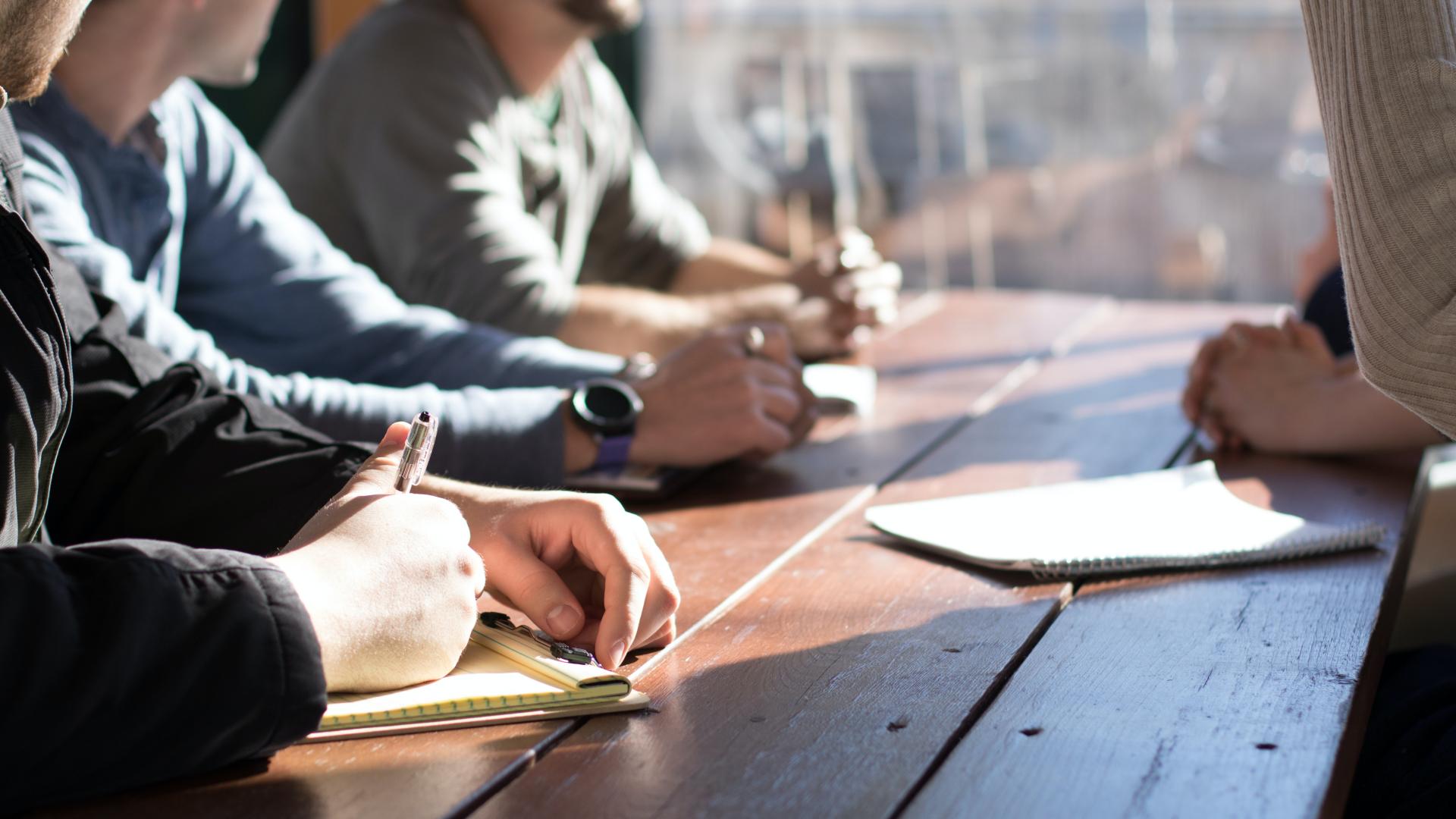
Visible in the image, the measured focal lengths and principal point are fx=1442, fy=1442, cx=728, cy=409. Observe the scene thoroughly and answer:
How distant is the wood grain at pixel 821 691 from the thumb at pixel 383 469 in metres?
0.18

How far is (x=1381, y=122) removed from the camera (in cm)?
84

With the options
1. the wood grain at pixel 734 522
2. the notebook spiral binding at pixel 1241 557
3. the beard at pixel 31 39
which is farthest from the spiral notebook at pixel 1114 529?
the beard at pixel 31 39

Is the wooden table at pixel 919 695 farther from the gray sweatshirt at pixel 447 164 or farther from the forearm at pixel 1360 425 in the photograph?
the gray sweatshirt at pixel 447 164

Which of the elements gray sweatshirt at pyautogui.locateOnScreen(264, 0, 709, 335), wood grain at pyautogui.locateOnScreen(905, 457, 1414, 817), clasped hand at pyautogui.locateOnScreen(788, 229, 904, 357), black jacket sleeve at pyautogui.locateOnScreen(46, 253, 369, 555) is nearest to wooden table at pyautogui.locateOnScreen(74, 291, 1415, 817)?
wood grain at pyautogui.locateOnScreen(905, 457, 1414, 817)

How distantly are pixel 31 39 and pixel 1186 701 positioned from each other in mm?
745

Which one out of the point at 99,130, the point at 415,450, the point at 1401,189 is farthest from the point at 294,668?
the point at 99,130

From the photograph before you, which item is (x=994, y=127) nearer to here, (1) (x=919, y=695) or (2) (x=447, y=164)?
(2) (x=447, y=164)

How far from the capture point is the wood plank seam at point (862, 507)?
67 cm

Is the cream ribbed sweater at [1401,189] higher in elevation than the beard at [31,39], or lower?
lower

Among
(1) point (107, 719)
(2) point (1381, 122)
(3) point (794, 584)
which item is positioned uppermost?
(2) point (1381, 122)

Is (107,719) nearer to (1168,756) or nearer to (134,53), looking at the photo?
(1168,756)

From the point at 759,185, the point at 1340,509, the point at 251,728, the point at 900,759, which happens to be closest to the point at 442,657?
the point at 251,728

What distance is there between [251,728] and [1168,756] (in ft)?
1.38

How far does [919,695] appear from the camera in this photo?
753 mm
